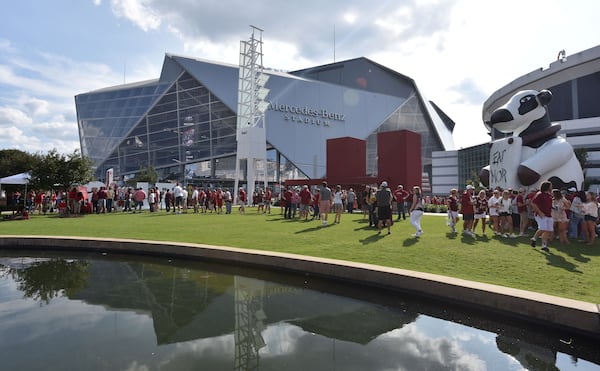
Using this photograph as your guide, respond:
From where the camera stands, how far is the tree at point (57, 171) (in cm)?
1747

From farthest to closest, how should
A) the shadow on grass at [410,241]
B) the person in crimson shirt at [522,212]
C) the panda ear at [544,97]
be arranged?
the panda ear at [544,97]
the person in crimson shirt at [522,212]
the shadow on grass at [410,241]

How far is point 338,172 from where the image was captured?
2330 cm

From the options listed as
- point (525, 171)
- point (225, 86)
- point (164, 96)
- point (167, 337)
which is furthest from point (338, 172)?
point (164, 96)

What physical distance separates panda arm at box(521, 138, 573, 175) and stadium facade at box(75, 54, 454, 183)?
39.1 metres

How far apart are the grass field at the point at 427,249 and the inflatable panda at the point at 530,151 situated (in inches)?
124

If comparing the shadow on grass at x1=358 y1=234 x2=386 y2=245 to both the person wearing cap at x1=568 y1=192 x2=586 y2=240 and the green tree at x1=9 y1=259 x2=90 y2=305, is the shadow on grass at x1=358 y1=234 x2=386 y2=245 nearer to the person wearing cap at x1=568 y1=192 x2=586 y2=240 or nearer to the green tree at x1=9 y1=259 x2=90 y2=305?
the person wearing cap at x1=568 y1=192 x2=586 y2=240

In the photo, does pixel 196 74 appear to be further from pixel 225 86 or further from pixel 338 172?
pixel 338 172

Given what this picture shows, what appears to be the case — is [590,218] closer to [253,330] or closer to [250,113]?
[253,330]

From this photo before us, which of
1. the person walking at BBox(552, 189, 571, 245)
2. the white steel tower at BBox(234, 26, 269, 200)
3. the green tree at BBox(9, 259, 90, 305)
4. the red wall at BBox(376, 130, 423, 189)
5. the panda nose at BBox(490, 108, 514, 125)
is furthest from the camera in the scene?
the white steel tower at BBox(234, 26, 269, 200)

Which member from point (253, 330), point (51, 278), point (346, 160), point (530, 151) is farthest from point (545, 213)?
point (346, 160)

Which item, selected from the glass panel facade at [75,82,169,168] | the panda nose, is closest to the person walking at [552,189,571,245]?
the panda nose

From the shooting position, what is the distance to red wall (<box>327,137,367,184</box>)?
23.0 m

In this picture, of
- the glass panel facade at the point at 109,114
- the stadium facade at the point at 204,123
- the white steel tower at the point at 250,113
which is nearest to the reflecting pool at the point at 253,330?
the white steel tower at the point at 250,113

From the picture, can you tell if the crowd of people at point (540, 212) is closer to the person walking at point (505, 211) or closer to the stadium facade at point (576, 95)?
the person walking at point (505, 211)
